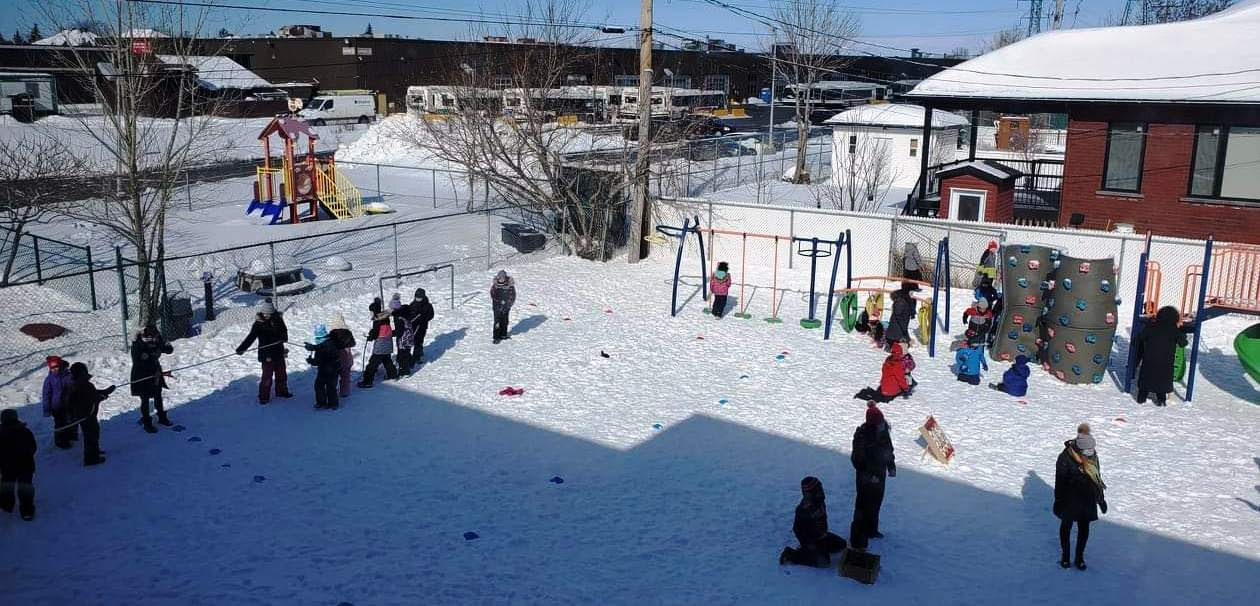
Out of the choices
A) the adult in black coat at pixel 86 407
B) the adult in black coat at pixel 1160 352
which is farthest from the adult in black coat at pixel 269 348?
the adult in black coat at pixel 1160 352

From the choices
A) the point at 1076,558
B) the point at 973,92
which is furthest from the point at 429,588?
the point at 973,92

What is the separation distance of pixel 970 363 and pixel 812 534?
22.0ft

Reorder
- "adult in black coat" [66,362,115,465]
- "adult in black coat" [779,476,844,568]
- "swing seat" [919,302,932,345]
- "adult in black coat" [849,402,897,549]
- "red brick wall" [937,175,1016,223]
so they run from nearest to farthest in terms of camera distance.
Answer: "adult in black coat" [779,476,844,568] → "adult in black coat" [849,402,897,549] → "adult in black coat" [66,362,115,465] → "swing seat" [919,302,932,345] → "red brick wall" [937,175,1016,223]

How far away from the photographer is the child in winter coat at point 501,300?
53.0 feet

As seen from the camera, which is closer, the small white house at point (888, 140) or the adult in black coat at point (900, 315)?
the adult in black coat at point (900, 315)

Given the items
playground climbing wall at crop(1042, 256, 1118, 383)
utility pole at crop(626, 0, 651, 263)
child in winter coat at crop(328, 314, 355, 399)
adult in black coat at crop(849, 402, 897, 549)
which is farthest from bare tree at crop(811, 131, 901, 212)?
adult in black coat at crop(849, 402, 897, 549)

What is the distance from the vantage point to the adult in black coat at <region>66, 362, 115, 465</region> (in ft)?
35.5

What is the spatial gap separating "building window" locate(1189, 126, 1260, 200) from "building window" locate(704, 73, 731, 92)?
63.1 metres

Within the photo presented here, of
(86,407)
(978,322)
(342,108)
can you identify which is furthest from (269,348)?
(342,108)

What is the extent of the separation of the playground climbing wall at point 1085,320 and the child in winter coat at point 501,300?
8.89m

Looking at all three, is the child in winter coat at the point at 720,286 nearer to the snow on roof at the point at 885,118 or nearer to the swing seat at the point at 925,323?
the swing seat at the point at 925,323

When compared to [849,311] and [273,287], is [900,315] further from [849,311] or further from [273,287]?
[273,287]

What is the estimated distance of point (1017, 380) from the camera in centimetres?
1400

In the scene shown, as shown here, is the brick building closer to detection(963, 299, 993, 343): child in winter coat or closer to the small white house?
detection(963, 299, 993, 343): child in winter coat
